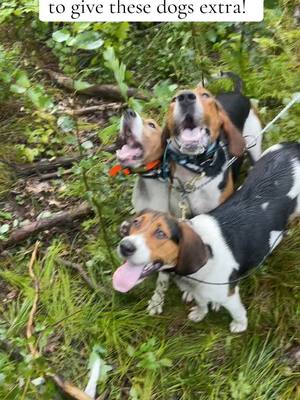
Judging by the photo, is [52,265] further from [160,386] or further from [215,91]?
[215,91]

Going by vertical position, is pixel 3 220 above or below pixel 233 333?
above

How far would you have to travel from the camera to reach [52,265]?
4.34 m

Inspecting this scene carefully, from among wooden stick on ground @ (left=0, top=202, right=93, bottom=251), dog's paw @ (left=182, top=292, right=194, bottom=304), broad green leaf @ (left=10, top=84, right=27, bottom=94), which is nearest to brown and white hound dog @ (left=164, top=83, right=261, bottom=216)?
dog's paw @ (left=182, top=292, right=194, bottom=304)

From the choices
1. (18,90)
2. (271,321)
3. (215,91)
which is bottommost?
(271,321)

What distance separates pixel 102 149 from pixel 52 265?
1.10 meters

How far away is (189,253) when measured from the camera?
10.3 feet

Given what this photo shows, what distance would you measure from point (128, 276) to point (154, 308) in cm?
84

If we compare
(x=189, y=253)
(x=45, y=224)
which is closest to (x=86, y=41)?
(x=189, y=253)

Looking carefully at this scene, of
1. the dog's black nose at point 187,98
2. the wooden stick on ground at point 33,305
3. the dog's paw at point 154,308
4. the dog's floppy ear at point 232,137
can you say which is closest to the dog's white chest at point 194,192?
the dog's floppy ear at point 232,137

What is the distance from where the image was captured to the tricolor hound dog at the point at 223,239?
310 centimetres

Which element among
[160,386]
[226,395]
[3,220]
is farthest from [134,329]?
[3,220]

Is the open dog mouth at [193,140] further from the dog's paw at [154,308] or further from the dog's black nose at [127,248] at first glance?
the dog's paw at [154,308]

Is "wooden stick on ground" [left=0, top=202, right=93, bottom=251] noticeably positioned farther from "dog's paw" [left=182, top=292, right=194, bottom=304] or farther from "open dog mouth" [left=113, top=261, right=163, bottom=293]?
"open dog mouth" [left=113, top=261, right=163, bottom=293]

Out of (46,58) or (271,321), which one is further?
(46,58)
